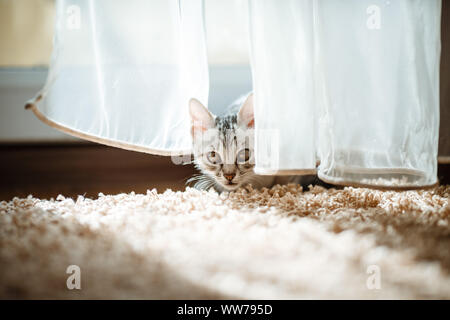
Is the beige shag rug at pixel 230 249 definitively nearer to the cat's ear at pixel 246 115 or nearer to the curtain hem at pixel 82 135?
the curtain hem at pixel 82 135

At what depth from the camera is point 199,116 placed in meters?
0.98

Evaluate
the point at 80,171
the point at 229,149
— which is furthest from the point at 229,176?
the point at 80,171

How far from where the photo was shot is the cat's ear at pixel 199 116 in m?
0.94

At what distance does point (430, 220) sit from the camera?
66 centimetres

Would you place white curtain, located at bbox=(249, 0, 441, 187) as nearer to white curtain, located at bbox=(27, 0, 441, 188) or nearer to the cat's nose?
white curtain, located at bbox=(27, 0, 441, 188)

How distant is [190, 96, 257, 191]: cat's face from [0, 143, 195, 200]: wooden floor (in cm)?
30

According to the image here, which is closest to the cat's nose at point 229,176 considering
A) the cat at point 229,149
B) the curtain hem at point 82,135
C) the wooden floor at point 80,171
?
the cat at point 229,149

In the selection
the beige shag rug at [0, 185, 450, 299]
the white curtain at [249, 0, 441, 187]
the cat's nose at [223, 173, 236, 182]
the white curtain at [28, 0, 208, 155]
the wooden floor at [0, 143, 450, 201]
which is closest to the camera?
the beige shag rug at [0, 185, 450, 299]

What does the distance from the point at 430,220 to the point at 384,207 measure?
0.42 feet

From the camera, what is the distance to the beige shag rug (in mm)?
426

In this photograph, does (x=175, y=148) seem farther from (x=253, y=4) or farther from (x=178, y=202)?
(x=253, y=4)

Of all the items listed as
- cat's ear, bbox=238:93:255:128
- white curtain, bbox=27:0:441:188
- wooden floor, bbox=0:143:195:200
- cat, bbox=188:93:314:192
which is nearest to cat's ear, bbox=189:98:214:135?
cat, bbox=188:93:314:192
